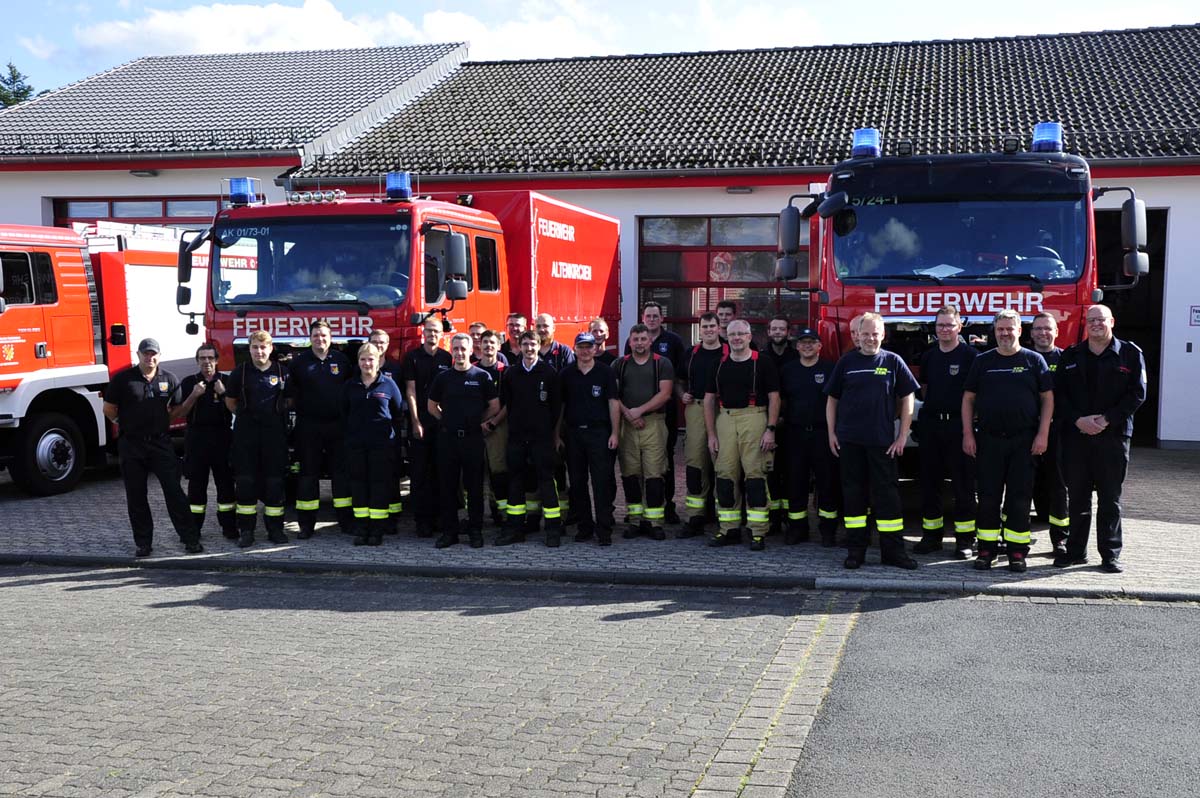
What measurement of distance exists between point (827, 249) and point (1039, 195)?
1.64 m

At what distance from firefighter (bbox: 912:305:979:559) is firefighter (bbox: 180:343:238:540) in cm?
527

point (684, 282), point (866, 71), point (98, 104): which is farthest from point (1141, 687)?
point (98, 104)

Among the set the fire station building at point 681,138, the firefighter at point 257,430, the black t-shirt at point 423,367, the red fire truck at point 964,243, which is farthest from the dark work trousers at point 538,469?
the fire station building at point 681,138

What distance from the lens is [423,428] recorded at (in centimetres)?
944

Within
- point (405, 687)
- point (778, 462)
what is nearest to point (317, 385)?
point (778, 462)

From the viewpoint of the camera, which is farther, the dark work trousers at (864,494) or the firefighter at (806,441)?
the firefighter at (806,441)

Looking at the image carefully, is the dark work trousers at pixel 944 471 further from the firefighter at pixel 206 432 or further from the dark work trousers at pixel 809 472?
the firefighter at pixel 206 432

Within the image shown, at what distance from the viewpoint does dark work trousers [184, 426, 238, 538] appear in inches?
355

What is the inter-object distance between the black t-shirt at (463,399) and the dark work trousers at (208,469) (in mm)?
1760

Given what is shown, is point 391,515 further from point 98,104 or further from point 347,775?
point 98,104

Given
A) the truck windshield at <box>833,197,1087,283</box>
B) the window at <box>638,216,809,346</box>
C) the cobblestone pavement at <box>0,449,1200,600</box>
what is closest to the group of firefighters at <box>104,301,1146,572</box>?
the cobblestone pavement at <box>0,449,1200,600</box>

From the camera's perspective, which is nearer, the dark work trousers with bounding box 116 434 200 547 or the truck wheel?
the dark work trousers with bounding box 116 434 200 547

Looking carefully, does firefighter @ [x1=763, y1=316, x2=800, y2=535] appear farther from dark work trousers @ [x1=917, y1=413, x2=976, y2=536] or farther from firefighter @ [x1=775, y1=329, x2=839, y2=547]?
dark work trousers @ [x1=917, y1=413, x2=976, y2=536]

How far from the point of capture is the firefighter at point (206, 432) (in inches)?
352
